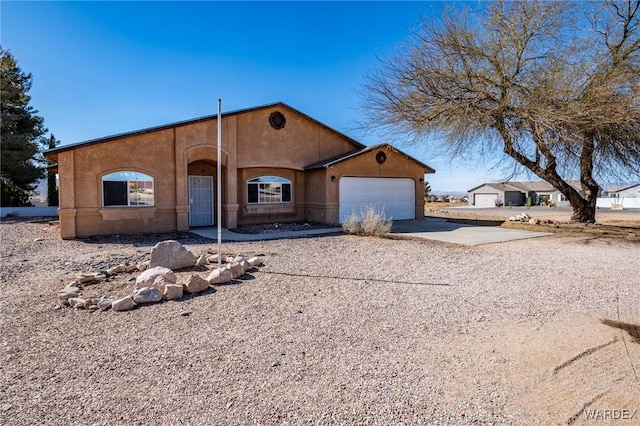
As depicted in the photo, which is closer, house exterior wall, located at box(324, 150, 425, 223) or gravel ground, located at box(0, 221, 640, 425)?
gravel ground, located at box(0, 221, 640, 425)

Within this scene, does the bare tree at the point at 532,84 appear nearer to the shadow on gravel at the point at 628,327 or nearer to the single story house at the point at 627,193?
the shadow on gravel at the point at 628,327

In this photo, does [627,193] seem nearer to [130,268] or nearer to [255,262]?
[255,262]

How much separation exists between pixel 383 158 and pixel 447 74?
258 inches

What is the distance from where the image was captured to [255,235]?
13812 mm

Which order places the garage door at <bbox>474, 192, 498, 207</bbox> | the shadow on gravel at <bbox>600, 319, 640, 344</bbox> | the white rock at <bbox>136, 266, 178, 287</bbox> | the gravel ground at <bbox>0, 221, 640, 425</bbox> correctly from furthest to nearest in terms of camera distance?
the garage door at <bbox>474, 192, 498, 207</bbox> → the white rock at <bbox>136, 266, 178, 287</bbox> → the shadow on gravel at <bbox>600, 319, 640, 344</bbox> → the gravel ground at <bbox>0, 221, 640, 425</bbox>

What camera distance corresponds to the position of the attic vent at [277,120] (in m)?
17.1

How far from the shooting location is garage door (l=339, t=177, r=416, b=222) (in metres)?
17.8

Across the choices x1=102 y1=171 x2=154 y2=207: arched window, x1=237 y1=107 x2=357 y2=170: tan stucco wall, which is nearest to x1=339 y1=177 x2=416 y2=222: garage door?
x1=237 y1=107 x2=357 y2=170: tan stucco wall

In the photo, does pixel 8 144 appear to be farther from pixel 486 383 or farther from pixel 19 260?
pixel 486 383

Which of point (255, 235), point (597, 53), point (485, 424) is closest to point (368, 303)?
point (485, 424)

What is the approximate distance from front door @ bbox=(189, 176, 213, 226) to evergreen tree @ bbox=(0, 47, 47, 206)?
54.1 feet

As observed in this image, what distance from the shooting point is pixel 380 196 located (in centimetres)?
1912

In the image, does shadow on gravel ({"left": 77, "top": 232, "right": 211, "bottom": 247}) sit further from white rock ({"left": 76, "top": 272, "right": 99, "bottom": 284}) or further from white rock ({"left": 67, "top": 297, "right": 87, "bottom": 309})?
white rock ({"left": 67, "top": 297, "right": 87, "bottom": 309})

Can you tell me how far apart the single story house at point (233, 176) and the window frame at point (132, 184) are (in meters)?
0.03
